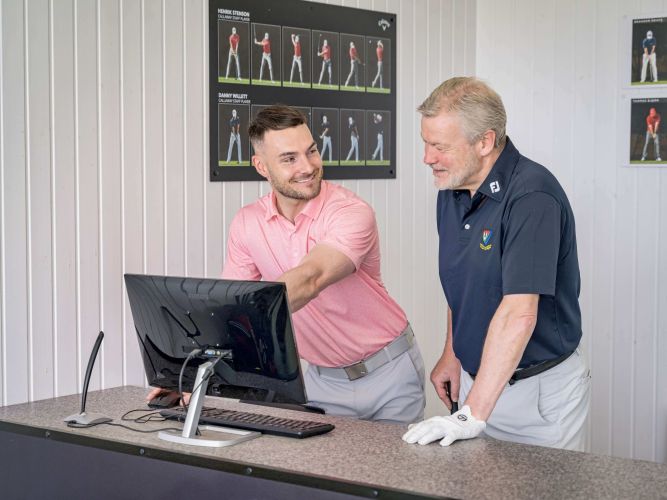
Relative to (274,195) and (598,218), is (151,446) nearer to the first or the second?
(274,195)

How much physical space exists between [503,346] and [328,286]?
766mm

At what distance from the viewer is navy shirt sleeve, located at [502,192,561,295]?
2367 mm

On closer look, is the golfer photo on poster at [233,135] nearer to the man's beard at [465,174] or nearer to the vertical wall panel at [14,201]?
the vertical wall panel at [14,201]

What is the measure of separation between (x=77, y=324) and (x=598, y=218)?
2.34 m

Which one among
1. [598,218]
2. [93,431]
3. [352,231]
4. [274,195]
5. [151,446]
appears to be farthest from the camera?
[598,218]

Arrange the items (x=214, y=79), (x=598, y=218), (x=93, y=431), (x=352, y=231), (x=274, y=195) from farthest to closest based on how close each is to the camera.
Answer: (x=598, y=218) → (x=214, y=79) → (x=274, y=195) → (x=352, y=231) → (x=93, y=431)

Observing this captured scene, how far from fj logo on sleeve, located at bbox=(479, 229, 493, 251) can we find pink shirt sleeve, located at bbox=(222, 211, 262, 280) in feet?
2.77

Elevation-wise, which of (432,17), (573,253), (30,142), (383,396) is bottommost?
(383,396)

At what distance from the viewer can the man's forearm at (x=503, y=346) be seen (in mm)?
2291

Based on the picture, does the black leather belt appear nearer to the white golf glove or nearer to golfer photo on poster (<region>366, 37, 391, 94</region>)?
the white golf glove

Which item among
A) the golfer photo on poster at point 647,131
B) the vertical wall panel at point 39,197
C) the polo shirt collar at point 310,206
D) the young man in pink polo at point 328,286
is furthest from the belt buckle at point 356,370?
the golfer photo on poster at point 647,131

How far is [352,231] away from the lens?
2914 mm

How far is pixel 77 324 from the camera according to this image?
308cm

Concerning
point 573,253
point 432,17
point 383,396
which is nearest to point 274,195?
point 383,396
